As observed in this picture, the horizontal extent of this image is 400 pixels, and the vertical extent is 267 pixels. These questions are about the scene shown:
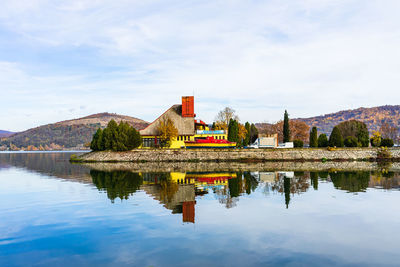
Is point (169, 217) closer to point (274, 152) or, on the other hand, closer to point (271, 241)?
point (271, 241)

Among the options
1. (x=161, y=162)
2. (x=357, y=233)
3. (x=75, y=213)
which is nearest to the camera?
(x=357, y=233)

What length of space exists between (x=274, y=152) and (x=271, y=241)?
201 feet

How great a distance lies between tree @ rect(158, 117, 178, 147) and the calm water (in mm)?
49799

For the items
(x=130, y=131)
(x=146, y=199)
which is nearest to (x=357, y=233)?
(x=146, y=199)

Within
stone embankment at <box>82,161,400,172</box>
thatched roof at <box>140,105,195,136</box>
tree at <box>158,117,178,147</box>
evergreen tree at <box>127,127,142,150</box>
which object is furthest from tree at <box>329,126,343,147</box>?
evergreen tree at <box>127,127,142,150</box>

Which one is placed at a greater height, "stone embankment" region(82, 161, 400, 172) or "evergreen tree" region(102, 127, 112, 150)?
"evergreen tree" region(102, 127, 112, 150)

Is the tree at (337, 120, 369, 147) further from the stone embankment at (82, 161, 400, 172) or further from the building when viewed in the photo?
the building

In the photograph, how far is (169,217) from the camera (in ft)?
61.0

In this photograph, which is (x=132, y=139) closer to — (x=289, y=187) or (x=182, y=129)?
(x=182, y=129)

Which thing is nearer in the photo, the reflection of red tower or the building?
the reflection of red tower

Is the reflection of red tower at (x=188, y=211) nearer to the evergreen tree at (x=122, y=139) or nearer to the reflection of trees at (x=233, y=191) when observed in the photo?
the reflection of trees at (x=233, y=191)

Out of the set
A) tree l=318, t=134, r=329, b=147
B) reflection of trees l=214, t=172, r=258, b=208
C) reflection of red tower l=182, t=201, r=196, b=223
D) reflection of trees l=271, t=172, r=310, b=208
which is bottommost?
reflection of trees l=271, t=172, r=310, b=208

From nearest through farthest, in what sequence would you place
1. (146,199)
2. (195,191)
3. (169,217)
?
(169,217)
(146,199)
(195,191)

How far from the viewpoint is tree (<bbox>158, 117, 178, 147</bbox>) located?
78.9 meters
